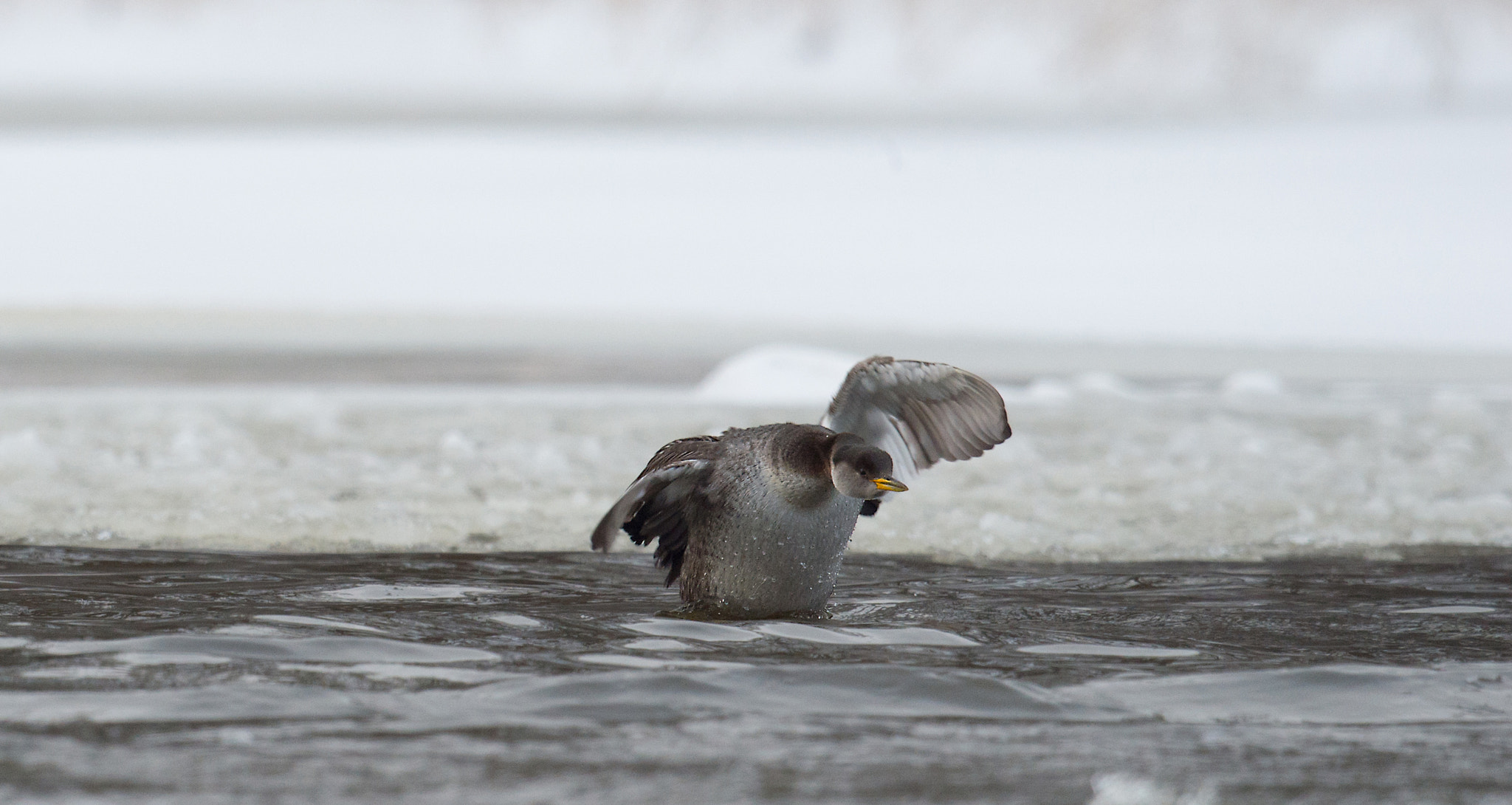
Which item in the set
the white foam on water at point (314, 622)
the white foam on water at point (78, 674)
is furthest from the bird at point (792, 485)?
the white foam on water at point (78, 674)

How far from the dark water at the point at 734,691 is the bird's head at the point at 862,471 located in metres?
0.36

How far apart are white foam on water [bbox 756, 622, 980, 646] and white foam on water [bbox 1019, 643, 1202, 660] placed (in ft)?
0.51

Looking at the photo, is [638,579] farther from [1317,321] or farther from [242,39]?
[242,39]

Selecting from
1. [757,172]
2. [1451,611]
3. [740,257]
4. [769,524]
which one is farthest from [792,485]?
[757,172]

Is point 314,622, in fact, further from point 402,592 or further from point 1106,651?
point 1106,651

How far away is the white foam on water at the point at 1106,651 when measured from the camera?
3.78 m

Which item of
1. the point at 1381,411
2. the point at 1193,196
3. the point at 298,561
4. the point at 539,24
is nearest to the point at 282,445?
the point at 298,561

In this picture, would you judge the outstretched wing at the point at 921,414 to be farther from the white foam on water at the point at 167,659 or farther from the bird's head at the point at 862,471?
the white foam on water at the point at 167,659

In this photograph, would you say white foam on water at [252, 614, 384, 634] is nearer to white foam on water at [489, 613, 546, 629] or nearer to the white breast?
white foam on water at [489, 613, 546, 629]

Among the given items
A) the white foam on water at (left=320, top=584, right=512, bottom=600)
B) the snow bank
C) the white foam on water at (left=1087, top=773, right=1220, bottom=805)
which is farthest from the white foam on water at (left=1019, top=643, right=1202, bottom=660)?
the snow bank

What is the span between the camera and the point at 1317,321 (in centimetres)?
1438

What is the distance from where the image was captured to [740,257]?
52.1ft

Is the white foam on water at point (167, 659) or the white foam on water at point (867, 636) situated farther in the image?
the white foam on water at point (867, 636)

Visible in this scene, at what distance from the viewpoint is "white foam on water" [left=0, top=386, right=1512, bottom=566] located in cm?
561
